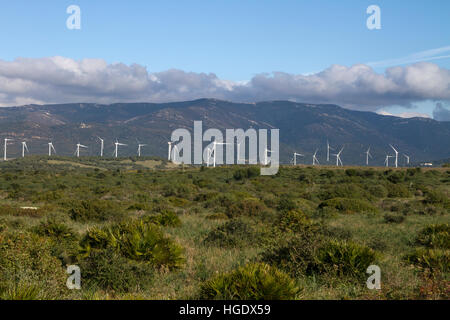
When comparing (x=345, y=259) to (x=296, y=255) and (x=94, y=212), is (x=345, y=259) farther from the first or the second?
(x=94, y=212)

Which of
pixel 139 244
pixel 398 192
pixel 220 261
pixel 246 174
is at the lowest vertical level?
pixel 398 192

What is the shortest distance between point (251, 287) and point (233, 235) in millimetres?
6304

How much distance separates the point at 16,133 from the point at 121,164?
326 ft

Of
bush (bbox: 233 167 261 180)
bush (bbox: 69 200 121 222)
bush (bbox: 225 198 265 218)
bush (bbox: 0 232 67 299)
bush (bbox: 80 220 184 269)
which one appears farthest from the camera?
bush (bbox: 233 167 261 180)

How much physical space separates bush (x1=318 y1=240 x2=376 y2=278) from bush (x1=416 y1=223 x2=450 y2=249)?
12.2 feet

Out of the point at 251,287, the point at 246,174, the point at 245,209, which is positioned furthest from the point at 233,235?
the point at 246,174

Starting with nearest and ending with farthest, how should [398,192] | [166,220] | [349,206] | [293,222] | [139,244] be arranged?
[139,244] → [293,222] → [166,220] → [349,206] → [398,192]

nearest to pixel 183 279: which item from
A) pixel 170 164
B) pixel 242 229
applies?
pixel 242 229

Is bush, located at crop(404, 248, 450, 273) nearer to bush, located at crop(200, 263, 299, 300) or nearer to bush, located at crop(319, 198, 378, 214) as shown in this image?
bush, located at crop(200, 263, 299, 300)

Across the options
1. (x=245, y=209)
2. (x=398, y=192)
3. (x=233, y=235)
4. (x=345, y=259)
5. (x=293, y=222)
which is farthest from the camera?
(x=398, y=192)

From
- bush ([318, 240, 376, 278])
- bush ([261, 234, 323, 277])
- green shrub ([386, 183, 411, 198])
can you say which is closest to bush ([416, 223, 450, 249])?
bush ([318, 240, 376, 278])

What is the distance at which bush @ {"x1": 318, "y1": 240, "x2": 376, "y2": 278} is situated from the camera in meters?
8.18

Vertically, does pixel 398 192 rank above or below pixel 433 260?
below

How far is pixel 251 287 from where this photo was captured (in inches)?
245
